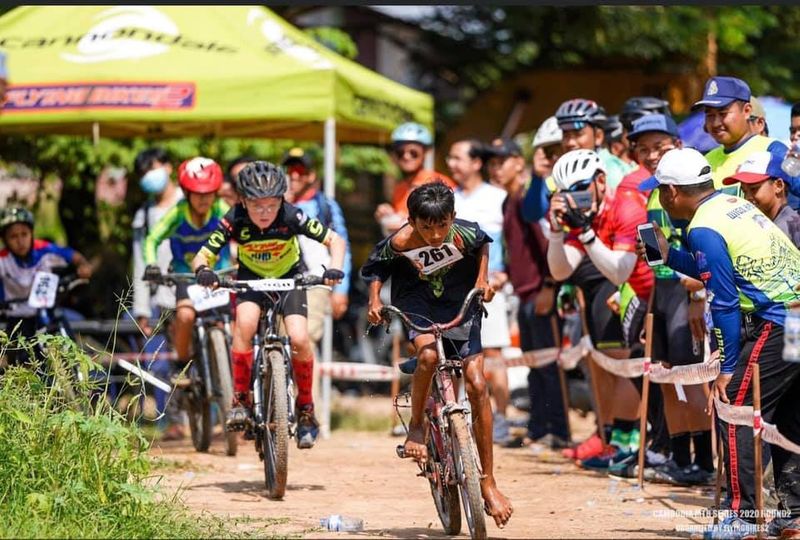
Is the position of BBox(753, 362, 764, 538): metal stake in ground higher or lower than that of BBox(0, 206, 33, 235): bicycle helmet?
lower

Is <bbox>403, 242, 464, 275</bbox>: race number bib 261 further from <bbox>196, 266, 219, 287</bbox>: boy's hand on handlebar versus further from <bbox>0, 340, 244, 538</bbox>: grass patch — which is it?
<bbox>196, 266, 219, 287</bbox>: boy's hand on handlebar

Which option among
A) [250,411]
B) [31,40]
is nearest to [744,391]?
[250,411]

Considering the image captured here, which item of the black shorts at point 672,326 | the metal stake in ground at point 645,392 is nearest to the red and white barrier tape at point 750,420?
the metal stake in ground at point 645,392

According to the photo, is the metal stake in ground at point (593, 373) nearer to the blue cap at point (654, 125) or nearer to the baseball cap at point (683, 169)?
the blue cap at point (654, 125)

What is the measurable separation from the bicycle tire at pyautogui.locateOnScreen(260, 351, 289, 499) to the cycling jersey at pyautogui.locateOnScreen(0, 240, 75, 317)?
3131 millimetres

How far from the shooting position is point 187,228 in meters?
11.9

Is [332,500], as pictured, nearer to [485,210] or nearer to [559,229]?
[559,229]

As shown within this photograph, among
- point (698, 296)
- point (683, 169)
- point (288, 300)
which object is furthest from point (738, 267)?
point (288, 300)

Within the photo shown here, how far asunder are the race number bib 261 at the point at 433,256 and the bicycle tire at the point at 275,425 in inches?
70.5

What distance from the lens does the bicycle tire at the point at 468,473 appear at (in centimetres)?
707

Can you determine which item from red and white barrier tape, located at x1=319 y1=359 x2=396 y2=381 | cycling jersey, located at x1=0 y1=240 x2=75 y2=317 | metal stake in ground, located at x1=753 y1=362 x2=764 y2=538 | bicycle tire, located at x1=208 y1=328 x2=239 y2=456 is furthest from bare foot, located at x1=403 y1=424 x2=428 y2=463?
red and white barrier tape, located at x1=319 y1=359 x2=396 y2=381

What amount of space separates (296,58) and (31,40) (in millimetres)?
2526

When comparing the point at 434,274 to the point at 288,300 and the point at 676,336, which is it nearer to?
the point at 288,300

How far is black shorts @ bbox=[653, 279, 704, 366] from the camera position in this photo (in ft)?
31.1
